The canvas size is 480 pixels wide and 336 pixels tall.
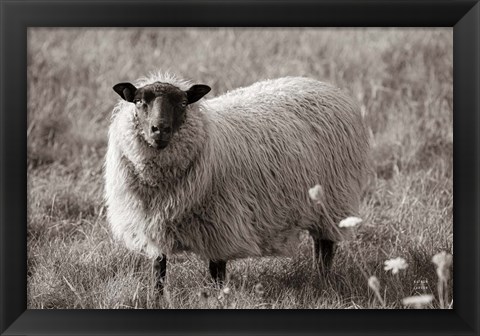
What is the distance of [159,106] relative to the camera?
14.6 ft

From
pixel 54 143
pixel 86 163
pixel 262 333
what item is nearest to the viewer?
pixel 262 333

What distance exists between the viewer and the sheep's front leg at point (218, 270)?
492cm

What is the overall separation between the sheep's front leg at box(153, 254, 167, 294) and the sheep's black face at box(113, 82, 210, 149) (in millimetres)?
798

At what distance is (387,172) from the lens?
288 inches

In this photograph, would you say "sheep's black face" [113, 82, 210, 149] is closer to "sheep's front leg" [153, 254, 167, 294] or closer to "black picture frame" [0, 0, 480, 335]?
"black picture frame" [0, 0, 480, 335]

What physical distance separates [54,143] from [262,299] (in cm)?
347

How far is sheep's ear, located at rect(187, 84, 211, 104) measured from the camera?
467cm

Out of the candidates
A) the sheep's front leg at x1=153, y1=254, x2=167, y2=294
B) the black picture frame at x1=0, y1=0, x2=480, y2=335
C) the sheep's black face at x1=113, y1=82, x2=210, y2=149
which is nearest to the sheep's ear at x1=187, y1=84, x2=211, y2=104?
the sheep's black face at x1=113, y1=82, x2=210, y2=149

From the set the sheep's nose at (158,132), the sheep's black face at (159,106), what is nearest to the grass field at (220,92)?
the sheep's black face at (159,106)

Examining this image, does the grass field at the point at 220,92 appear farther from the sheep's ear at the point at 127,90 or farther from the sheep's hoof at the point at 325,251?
the sheep's ear at the point at 127,90

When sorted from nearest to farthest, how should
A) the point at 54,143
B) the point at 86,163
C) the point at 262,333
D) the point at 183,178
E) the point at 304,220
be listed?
the point at 262,333, the point at 183,178, the point at 304,220, the point at 86,163, the point at 54,143
